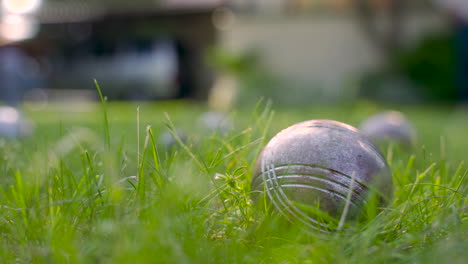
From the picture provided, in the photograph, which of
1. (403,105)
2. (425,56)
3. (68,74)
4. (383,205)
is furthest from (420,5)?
(383,205)

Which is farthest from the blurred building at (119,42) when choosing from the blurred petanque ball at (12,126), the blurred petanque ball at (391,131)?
the blurred petanque ball at (391,131)

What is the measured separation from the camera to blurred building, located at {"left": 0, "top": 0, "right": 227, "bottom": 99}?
20297 millimetres

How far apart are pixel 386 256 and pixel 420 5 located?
727 inches

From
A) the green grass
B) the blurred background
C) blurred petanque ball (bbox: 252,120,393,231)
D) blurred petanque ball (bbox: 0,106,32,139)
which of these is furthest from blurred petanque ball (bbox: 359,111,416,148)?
the blurred background

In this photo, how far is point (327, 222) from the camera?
2600 mm

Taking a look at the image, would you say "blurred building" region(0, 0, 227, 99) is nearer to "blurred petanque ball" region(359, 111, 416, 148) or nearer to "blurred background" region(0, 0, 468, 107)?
"blurred background" region(0, 0, 468, 107)

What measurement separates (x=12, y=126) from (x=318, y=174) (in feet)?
17.1

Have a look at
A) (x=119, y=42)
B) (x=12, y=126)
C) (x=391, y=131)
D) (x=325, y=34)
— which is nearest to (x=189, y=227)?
(x=391, y=131)

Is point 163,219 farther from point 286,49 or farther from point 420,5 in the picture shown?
point 420,5

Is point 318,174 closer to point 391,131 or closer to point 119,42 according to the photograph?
point 391,131

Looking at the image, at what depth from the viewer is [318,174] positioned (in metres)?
2.61

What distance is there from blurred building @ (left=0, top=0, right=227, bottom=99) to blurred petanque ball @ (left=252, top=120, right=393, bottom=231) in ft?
56.7

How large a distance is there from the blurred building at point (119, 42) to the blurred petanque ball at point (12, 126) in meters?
12.8

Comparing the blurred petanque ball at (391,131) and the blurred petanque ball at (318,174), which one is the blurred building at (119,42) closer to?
the blurred petanque ball at (391,131)
